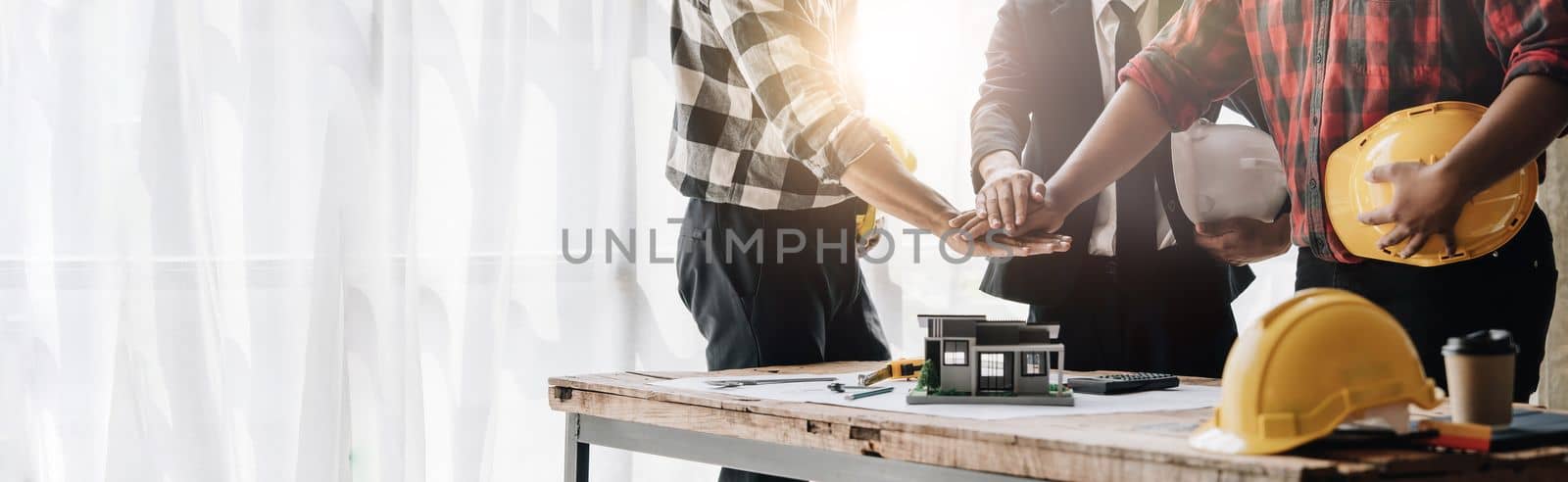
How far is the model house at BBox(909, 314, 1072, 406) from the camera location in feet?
3.20

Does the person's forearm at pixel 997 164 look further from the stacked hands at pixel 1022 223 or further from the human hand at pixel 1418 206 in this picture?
the human hand at pixel 1418 206

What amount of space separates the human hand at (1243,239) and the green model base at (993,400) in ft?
2.00

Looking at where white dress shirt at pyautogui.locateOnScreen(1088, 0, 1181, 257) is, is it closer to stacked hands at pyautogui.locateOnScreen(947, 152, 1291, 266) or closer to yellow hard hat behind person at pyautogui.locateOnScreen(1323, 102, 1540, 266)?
stacked hands at pyautogui.locateOnScreen(947, 152, 1291, 266)

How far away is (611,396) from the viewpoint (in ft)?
3.93

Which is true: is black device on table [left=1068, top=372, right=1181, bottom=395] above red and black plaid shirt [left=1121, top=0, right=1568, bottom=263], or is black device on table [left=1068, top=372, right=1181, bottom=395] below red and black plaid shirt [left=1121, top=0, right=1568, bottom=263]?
below

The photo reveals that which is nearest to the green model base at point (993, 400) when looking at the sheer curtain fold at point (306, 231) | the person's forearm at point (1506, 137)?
the person's forearm at point (1506, 137)

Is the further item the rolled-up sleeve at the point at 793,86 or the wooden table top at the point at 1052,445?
the rolled-up sleeve at the point at 793,86

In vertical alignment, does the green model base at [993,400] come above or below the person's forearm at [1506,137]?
below

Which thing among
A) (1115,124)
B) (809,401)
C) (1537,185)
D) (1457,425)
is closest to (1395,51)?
(1537,185)

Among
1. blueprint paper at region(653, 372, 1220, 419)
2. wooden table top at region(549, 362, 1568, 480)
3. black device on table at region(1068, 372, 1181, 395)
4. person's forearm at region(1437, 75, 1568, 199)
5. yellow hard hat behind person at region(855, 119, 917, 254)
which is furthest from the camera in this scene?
yellow hard hat behind person at region(855, 119, 917, 254)

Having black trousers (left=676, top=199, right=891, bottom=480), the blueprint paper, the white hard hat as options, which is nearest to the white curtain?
the white hard hat

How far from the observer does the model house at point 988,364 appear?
975mm

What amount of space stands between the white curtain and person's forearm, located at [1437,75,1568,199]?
283 mm

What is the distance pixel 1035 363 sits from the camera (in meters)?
0.98
